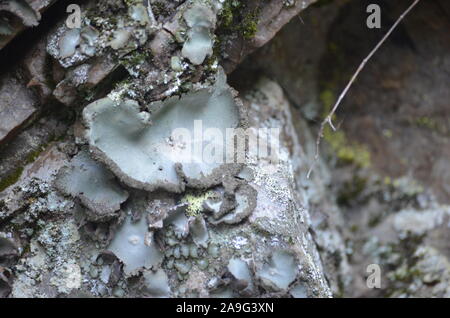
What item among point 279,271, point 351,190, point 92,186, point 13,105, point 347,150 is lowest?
point 351,190

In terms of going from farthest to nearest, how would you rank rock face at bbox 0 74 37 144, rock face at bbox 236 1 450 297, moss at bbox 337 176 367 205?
moss at bbox 337 176 367 205 → rock face at bbox 236 1 450 297 → rock face at bbox 0 74 37 144

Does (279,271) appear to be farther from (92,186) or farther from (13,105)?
(13,105)

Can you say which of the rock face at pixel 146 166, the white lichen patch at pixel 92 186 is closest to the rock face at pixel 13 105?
the rock face at pixel 146 166

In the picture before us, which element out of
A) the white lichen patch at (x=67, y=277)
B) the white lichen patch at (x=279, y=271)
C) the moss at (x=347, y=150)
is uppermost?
the white lichen patch at (x=67, y=277)

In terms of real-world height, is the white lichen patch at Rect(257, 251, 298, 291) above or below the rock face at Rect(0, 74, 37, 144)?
below

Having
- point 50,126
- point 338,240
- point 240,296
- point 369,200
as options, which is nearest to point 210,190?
point 240,296

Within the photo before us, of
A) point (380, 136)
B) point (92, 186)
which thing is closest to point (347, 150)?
point (380, 136)

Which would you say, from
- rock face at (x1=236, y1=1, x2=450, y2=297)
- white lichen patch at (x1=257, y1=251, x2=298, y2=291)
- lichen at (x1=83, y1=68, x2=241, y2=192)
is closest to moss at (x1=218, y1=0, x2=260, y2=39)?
lichen at (x1=83, y1=68, x2=241, y2=192)

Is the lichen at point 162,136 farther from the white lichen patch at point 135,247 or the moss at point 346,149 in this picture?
the moss at point 346,149

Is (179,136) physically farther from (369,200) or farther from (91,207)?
(369,200)

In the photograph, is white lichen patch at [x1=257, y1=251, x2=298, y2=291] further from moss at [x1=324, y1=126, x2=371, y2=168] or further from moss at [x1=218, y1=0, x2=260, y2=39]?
moss at [x1=324, y1=126, x2=371, y2=168]

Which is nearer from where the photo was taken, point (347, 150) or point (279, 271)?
point (279, 271)
